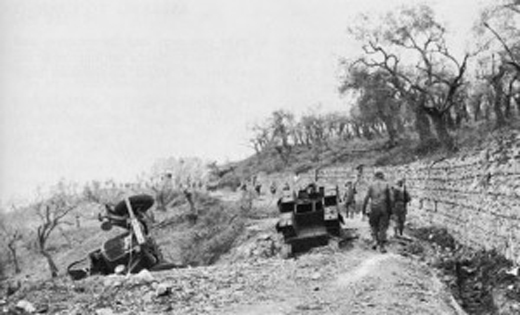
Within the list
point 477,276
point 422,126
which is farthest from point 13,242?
point 477,276

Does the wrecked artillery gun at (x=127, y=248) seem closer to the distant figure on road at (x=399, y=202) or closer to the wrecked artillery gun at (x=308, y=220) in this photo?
the wrecked artillery gun at (x=308, y=220)

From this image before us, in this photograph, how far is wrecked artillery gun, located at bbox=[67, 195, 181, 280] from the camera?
38.0 feet

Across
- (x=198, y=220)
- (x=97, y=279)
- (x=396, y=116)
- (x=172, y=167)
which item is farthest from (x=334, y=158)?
(x=172, y=167)

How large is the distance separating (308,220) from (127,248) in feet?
15.5

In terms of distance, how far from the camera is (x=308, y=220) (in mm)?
14250

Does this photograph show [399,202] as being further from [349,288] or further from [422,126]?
[422,126]

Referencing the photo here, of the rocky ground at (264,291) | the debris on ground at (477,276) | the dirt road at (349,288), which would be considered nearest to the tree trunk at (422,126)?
the debris on ground at (477,276)

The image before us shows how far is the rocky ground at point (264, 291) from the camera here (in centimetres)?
706

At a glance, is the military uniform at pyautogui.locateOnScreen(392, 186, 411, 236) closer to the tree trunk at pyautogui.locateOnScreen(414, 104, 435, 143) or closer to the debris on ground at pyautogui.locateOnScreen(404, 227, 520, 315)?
the debris on ground at pyautogui.locateOnScreen(404, 227, 520, 315)

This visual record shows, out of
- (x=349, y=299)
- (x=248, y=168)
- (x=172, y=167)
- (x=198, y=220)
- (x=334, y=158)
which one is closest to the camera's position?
(x=349, y=299)

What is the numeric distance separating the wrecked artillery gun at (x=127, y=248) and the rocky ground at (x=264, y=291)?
98.7 inches

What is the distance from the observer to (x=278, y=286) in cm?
815

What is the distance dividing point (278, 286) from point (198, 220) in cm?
3115

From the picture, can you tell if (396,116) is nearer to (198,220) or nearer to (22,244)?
(198,220)
